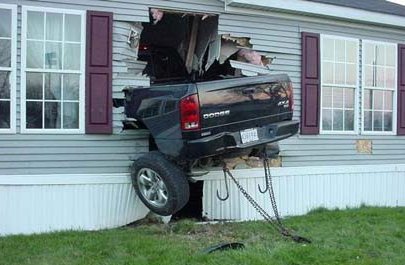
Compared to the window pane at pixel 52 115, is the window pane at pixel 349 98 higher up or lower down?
higher up

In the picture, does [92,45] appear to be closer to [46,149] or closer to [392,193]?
[46,149]

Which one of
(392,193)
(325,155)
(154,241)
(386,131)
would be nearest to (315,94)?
(325,155)

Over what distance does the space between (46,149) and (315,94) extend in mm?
4291

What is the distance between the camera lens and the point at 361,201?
9945 mm

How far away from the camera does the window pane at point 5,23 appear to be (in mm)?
7199

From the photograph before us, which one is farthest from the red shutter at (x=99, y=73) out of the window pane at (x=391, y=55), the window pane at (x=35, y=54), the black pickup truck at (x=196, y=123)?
the window pane at (x=391, y=55)

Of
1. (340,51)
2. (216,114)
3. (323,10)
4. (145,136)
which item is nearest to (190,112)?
(216,114)

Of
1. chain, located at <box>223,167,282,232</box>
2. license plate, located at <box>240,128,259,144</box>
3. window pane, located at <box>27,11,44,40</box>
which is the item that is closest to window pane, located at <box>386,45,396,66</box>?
chain, located at <box>223,167,282,232</box>

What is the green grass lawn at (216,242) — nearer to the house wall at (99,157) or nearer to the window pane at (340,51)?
the house wall at (99,157)

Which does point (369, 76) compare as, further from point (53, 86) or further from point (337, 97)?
point (53, 86)

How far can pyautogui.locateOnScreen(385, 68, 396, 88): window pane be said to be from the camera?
10297 millimetres

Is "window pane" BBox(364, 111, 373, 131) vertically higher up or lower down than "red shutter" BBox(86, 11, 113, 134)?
lower down

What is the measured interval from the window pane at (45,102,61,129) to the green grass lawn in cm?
135

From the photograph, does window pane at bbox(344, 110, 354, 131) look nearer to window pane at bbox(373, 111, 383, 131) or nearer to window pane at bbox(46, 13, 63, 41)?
window pane at bbox(373, 111, 383, 131)
